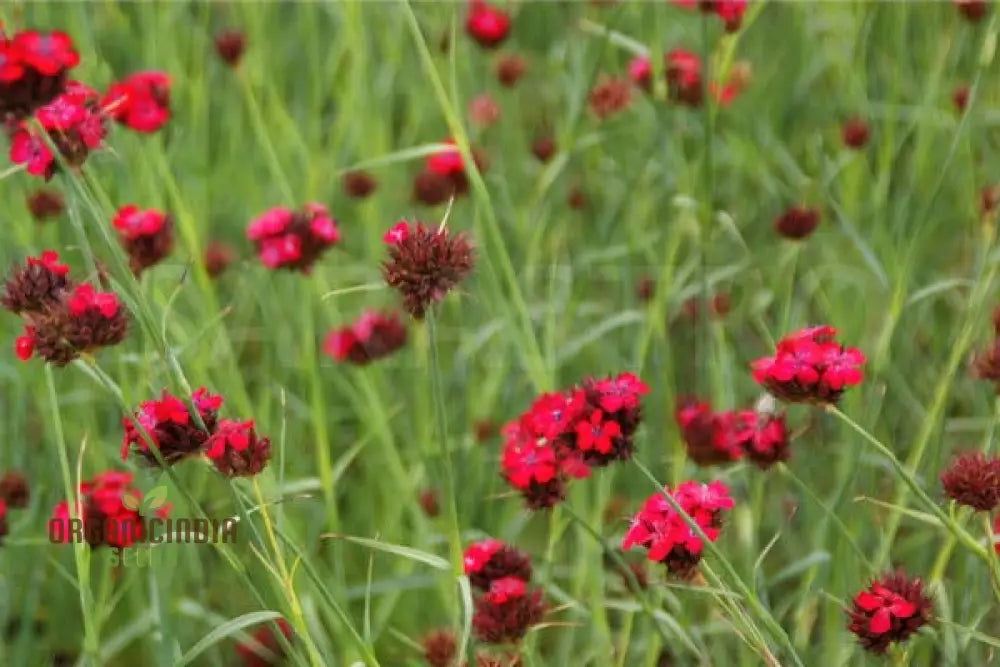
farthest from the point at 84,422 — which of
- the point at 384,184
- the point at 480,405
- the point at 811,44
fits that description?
the point at 811,44

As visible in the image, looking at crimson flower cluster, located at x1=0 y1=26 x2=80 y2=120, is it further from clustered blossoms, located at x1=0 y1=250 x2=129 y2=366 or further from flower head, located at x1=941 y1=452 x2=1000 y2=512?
flower head, located at x1=941 y1=452 x2=1000 y2=512

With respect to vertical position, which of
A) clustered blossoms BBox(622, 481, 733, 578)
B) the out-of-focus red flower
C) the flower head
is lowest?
the flower head

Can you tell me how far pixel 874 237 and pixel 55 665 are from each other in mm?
1527

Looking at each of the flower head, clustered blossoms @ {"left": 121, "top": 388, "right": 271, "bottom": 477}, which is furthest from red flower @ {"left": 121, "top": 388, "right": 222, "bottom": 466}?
the flower head

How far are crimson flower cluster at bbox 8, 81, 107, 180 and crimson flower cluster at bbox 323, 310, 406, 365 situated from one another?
0.61 meters

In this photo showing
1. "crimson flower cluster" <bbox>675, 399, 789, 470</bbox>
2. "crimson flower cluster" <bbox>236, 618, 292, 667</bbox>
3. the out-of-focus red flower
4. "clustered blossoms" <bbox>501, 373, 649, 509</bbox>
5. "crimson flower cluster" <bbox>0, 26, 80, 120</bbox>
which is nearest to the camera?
"crimson flower cluster" <bbox>0, 26, 80, 120</bbox>

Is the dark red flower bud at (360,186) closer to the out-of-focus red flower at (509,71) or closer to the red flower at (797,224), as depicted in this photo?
the out-of-focus red flower at (509,71)

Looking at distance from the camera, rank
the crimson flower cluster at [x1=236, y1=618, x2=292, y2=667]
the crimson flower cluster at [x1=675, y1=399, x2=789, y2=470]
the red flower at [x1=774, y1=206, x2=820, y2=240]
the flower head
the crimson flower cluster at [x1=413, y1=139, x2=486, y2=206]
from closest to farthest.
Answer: the flower head, the crimson flower cluster at [x1=675, y1=399, x2=789, y2=470], the crimson flower cluster at [x1=236, y1=618, x2=292, y2=667], the red flower at [x1=774, y1=206, x2=820, y2=240], the crimson flower cluster at [x1=413, y1=139, x2=486, y2=206]

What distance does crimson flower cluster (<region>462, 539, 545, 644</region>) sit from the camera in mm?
1271

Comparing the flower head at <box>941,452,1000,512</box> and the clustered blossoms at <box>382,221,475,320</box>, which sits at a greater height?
the clustered blossoms at <box>382,221,475,320</box>

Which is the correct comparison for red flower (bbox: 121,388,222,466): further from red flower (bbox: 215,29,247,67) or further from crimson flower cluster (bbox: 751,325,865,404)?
red flower (bbox: 215,29,247,67)

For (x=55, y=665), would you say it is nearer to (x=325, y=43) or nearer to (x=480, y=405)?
(x=480, y=405)

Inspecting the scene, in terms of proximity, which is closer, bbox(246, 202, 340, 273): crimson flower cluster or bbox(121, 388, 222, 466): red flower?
bbox(121, 388, 222, 466): red flower

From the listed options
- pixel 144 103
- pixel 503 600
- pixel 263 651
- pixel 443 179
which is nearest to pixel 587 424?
pixel 503 600
